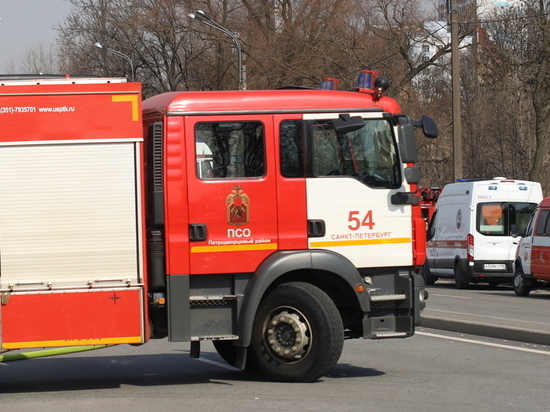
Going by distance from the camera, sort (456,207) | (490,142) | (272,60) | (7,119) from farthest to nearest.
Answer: (490,142)
(272,60)
(456,207)
(7,119)

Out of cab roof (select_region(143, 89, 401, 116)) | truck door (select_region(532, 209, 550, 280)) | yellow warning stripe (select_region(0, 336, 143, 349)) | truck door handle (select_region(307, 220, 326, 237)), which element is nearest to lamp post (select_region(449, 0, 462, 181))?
truck door (select_region(532, 209, 550, 280))

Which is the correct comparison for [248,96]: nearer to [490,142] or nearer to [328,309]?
[328,309]

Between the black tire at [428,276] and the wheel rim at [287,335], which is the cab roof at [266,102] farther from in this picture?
the black tire at [428,276]

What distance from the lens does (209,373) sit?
955 cm

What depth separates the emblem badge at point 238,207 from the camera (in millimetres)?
8430

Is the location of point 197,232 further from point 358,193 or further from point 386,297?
point 386,297

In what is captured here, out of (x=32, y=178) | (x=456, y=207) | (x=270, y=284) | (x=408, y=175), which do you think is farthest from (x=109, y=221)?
(x=456, y=207)

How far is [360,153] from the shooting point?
877 centimetres

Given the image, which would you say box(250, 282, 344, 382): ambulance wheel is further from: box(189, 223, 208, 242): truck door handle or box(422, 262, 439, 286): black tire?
box(422, 262, 439, 286): black tire

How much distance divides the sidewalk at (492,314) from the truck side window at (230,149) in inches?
185

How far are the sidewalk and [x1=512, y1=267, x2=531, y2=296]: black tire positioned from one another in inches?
6.5

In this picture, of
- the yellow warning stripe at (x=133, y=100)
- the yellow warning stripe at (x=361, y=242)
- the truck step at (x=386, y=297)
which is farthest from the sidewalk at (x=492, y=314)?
the yellow warning stripe at (x=133, y=100)

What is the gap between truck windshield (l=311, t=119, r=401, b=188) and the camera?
8.66 m

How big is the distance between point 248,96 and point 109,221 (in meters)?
1.69
